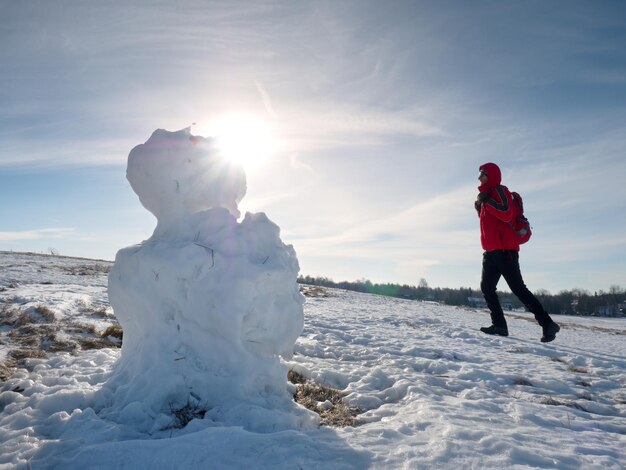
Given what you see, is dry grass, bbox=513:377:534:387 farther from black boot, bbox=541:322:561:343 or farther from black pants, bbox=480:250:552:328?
black boot, bbox=541:322:561:343

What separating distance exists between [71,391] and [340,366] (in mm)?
3057

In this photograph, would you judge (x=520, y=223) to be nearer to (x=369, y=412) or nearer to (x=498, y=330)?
(x=498, y=330)

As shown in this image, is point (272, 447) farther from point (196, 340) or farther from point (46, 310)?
point (46, 310)

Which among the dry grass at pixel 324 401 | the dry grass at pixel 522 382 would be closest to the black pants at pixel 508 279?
the dry grass at pixel 522 382

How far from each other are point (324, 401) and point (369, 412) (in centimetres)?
49

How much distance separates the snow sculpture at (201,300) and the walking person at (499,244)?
14.8 feet

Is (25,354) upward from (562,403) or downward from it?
downward

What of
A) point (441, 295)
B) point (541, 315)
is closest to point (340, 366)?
point (541, 315)

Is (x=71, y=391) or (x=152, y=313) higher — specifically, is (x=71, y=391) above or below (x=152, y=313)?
below

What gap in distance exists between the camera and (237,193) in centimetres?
442

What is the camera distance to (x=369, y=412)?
3477 mm

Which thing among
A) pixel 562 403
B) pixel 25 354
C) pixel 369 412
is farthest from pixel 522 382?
pixel 25 354

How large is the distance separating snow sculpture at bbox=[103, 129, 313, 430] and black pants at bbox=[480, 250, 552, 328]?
4.56 metres

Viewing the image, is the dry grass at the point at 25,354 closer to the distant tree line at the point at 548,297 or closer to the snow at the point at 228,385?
the snow at the point at 228,385
